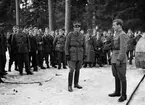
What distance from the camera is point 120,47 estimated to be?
267 inches

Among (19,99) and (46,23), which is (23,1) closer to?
(46,23)

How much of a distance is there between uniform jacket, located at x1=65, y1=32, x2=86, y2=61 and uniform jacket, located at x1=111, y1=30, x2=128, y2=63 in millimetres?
1554

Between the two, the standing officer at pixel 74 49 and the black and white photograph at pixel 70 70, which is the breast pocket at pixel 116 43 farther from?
the standing officer at pixel 74 49

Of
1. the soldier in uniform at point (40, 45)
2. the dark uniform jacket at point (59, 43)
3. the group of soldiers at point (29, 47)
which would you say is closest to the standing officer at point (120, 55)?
the group of soldiers at point (29, 47)

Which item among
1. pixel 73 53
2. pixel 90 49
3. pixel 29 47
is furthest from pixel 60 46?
pixel 73 53

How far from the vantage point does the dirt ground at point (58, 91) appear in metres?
7.02

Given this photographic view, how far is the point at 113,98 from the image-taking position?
23.8 ft

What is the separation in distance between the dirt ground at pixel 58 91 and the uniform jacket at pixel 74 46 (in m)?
1.04

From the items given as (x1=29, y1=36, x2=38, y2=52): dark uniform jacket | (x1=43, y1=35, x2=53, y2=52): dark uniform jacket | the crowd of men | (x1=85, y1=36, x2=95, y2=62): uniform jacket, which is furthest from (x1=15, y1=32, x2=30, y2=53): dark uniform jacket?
(x1=85, y1=36, x2=95, y2=62): uniform jacket

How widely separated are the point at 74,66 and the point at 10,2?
30.5m

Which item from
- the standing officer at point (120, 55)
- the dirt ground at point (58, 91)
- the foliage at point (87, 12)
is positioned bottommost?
the dirt ground at point (58, 91)

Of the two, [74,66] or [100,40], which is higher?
[100,40]

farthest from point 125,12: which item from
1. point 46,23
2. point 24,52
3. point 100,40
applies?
point 24,52

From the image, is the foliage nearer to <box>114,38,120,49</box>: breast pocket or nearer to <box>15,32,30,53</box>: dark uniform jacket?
<box>15,32,30,53</box>: dark uniform jacket
